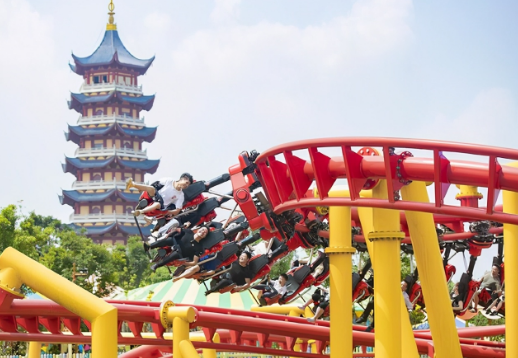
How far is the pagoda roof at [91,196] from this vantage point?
53906mm

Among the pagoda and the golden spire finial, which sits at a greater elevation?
the golden spire finial

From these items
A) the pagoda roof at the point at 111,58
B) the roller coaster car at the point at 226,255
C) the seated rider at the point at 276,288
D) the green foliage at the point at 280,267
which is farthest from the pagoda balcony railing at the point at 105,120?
the roller coaster car at the point at 226,255

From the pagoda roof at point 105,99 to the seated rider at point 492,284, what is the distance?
46.4 m

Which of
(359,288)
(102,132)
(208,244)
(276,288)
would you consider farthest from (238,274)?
(102,132)

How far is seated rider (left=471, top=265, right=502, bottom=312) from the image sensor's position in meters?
12.0

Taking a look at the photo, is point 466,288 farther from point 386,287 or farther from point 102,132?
point 102,132

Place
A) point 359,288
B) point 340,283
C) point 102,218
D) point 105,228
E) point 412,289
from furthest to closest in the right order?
1. point 102,218
2. point 105,228
3. point 412,289
4. point 359,288
5. point 340,283

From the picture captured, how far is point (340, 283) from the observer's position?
7922 mm

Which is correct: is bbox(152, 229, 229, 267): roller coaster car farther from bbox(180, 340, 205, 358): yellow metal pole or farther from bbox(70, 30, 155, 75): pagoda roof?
bbox(70, 30, 155, 75): pagoda roof

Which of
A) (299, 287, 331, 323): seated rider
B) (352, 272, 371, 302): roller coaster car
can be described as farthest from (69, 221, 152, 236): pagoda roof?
(299, 287, 331, 323): seated rider

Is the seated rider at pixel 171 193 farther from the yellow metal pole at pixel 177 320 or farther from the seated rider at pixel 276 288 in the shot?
the seated rider at pixel 276 288

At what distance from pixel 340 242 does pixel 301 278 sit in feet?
9.16

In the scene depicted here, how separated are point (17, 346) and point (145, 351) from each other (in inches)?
373

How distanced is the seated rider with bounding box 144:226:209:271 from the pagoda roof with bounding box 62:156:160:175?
152 feet
